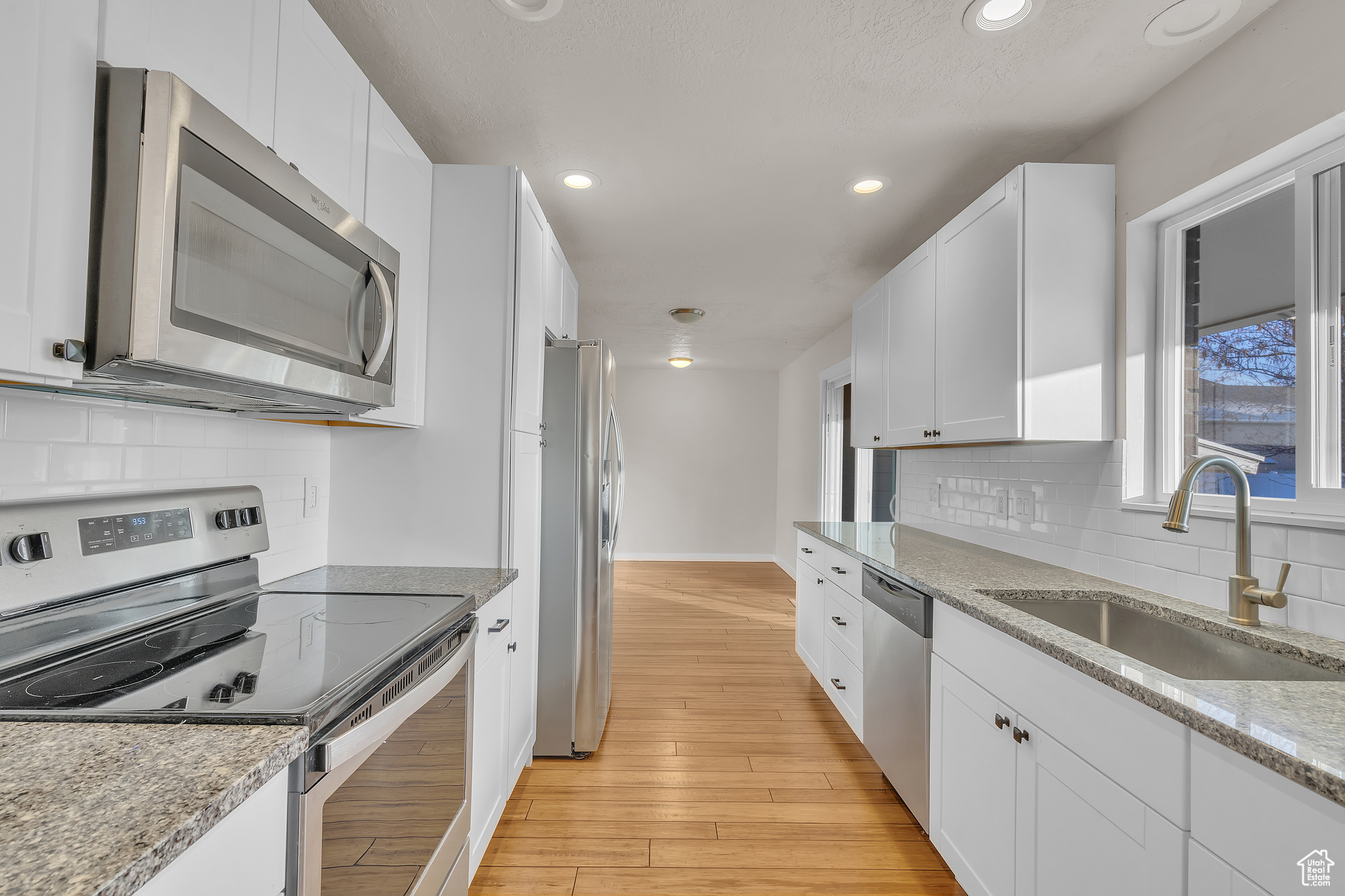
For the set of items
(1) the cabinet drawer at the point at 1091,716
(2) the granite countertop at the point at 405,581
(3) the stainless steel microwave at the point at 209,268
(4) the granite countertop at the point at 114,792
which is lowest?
(1) the cabinet drawer at the point at 1091,716

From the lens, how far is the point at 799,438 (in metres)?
6.69

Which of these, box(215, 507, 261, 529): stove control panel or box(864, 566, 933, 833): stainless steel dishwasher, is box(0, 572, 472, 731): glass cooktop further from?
box(864, 566, 933, 833): stainless steel dishwasher

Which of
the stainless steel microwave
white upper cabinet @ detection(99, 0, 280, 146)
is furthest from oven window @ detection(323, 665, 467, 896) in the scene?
white upper cabinet @ detection(99, 0, 280, 146)

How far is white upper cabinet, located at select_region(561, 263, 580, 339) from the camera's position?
2.91 meters

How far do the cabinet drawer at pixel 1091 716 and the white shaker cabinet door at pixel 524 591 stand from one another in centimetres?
138

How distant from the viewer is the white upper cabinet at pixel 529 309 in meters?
2.05

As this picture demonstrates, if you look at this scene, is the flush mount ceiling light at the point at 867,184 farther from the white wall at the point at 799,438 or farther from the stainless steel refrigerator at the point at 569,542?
the white wall at the point at 799,438

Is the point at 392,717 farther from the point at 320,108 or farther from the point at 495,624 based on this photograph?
the point at 320,108

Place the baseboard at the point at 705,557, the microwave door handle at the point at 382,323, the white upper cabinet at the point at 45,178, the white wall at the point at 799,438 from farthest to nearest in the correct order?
1. the baseboard at the point at 705,557
2. the white wall at the point at 799,438
3. the microwave door handle at the point at 382,323
4. the white upper cabinet at the point at 45,178

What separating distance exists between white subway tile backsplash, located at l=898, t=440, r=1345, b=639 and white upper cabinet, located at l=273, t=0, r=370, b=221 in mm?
2371

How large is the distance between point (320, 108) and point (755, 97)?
1.23m

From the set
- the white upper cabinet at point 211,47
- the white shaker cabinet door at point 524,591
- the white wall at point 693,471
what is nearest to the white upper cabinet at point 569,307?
the white shaker cabinet door at point 524,591

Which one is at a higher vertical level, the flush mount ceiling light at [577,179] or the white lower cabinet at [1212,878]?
the flush mount ceiling light at [577,179]

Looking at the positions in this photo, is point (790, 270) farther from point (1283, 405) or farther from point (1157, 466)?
point (1283, 405)
